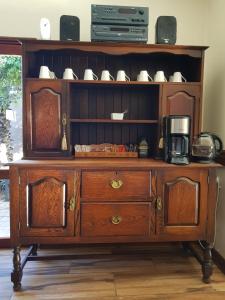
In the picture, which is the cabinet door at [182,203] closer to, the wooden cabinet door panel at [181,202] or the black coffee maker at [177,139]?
the wooden cabinet door panel at [181,202]

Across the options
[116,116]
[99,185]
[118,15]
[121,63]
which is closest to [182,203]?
[99,185]

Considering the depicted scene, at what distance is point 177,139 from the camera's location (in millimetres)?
2043

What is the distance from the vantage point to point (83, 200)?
1.89 metres

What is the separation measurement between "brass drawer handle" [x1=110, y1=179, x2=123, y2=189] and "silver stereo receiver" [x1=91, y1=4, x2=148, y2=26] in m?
1.18

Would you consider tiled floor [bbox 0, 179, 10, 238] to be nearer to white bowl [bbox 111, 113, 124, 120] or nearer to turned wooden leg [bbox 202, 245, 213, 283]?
white bowl [bbox 111, 113, 124, 120]

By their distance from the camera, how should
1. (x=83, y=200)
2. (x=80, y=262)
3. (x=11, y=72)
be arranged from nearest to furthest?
(x=83, y=200), (x=80, y=262), (x=11, y=72)

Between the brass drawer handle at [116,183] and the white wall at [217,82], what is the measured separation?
36.1 inches

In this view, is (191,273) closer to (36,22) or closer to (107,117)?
(107,117)

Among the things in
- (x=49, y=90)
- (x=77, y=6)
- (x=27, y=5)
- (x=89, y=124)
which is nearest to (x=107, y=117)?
(x=89, y=124)

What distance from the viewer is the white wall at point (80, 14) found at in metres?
2.32

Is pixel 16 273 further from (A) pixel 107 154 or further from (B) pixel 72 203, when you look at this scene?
(A) pixel 107 154

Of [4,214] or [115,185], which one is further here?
[4,214]

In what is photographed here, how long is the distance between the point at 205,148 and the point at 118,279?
1205 millimetres

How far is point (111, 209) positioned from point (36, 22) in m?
1.73
